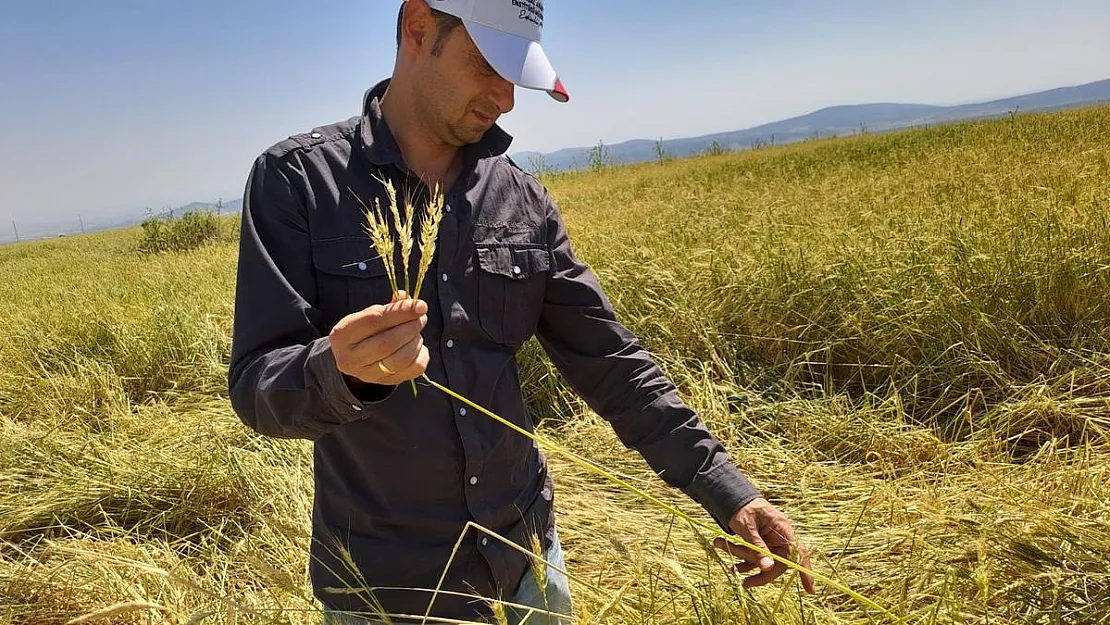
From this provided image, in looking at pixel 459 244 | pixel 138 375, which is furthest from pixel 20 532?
pixel 459 244

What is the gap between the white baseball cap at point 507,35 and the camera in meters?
1.08

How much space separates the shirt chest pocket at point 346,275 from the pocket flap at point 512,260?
22cm

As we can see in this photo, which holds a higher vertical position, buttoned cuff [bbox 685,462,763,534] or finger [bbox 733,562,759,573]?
buttoned cuff [bbox 685,462,763,534]

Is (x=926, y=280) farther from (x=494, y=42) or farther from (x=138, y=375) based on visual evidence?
(x=138, y=375)

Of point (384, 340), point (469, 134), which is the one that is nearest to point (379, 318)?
point (384, 340)

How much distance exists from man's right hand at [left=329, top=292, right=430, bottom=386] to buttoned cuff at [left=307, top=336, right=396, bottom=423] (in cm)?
9

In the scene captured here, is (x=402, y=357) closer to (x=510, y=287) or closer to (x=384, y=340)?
(x=384, y=340)

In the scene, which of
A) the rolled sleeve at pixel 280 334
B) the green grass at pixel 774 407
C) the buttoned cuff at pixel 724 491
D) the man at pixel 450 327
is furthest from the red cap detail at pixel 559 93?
the green grass at pixel 774 407

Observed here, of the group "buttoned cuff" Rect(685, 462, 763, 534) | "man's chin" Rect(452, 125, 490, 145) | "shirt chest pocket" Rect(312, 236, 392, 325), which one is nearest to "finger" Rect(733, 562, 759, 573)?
"buttoned cuff" Rect(685, 462, 763, 534)

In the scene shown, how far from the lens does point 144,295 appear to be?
607 centimetres

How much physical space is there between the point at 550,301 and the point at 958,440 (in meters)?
2.38

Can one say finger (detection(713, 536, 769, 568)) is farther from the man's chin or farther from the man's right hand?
the man's chin

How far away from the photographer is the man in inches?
43.9

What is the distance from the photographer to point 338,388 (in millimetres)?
803
